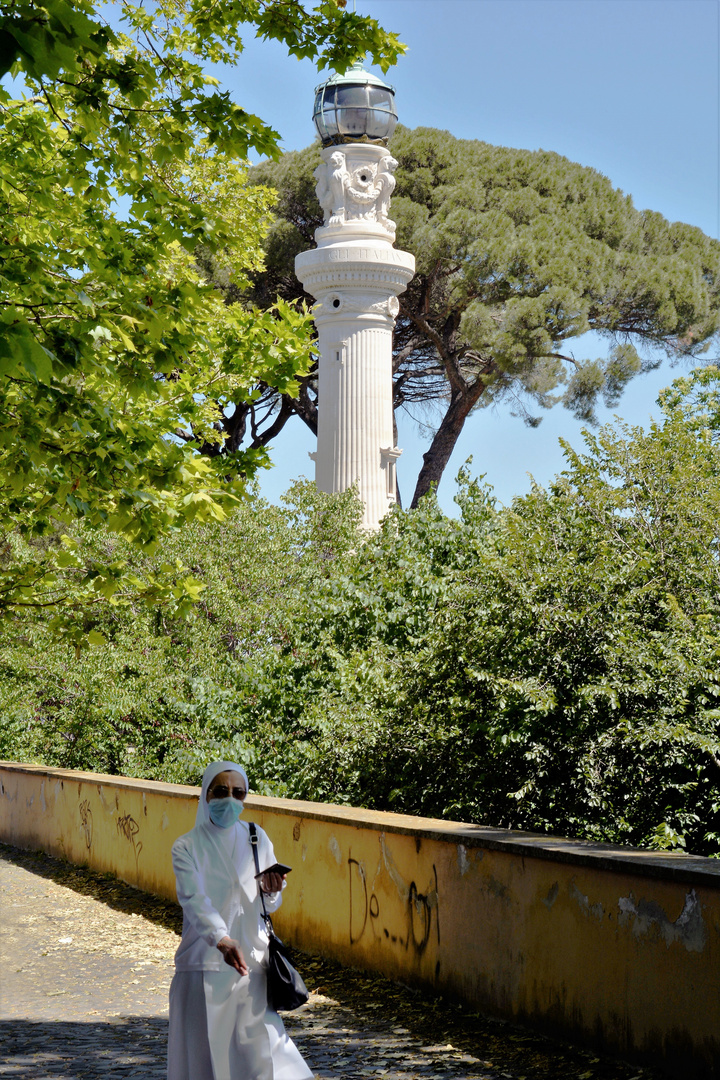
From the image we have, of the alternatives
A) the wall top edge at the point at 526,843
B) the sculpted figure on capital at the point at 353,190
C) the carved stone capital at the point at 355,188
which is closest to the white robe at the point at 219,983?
the wall top edge at the point at 526,843

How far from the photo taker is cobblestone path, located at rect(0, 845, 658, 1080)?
5.51m

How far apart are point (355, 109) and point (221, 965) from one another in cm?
2448

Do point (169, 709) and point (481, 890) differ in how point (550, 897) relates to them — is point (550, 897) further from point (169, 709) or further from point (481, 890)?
point (169, 709)

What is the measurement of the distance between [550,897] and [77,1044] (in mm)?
2410

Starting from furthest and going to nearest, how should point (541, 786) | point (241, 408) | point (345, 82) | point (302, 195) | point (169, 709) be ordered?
1. point (302, 195)
2. point (241, 408)
3. point (345, 82)
4. point (169, 709)
5. point (541, 786)

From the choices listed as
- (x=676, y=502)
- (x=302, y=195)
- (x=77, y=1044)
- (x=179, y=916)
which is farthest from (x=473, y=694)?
(x=302, y=195)

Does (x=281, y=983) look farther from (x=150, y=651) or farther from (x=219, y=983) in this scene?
(x=150, y=651)

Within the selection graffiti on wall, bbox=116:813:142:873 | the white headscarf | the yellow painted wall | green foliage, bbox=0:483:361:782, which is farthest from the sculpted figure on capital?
the white headscarf

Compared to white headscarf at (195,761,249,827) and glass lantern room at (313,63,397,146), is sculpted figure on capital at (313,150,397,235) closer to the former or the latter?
glass lantern room at (313,63,397,146)

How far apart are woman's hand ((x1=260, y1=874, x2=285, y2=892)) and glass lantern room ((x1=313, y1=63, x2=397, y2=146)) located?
24.2 m

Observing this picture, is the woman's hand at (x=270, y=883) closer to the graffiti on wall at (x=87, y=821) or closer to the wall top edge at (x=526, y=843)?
the wall top edge at (x=526, y=843)

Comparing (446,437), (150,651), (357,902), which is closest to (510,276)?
(446,437)

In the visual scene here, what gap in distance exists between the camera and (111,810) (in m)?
12.0

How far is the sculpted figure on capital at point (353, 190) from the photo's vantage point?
2644 cm
